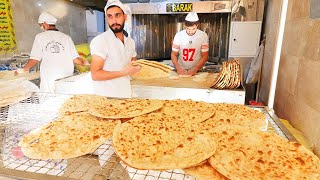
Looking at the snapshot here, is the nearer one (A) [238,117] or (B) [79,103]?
(A) [238,117]

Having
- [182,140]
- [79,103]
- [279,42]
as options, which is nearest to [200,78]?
[279,42]

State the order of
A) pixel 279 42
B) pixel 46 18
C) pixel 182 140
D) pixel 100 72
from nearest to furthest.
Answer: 1. pixel 182 140
2. pixel 279 42
3. pixel 100 72
4. pixel 46 18

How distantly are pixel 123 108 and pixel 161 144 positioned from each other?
0.63 meters

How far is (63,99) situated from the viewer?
6.82ft

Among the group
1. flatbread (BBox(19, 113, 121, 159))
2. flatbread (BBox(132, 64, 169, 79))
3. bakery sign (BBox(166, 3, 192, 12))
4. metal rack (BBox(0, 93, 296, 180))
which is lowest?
metal rack (BBox(0, 93, 296, 180))

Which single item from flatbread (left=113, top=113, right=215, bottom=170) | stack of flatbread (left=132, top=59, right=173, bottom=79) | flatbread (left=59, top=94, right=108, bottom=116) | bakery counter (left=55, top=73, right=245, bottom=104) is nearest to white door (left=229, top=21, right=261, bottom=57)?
bakery counter (left=55, top=73, right=245, bottom=104)

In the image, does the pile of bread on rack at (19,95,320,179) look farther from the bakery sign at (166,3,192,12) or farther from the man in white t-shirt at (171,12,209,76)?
the bakery sign at (166,3,192,12)

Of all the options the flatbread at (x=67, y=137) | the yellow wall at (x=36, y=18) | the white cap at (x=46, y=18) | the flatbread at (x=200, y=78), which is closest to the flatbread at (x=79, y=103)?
the flatbread at (x=67, y=137)

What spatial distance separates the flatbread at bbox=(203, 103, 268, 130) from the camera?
1556 mm

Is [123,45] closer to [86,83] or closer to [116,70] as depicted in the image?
[116,70]

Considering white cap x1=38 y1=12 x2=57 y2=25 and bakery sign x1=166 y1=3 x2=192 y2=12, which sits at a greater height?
bakery sign x1=166 y1=3 x2=192 y2=12

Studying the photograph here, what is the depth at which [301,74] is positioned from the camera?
6.55 ft

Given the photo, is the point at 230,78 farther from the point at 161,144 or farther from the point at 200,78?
the point at 161,144

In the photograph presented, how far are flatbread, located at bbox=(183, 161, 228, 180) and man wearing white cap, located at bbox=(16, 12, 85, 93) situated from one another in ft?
13.3
